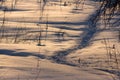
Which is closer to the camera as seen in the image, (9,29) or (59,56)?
(59,56)

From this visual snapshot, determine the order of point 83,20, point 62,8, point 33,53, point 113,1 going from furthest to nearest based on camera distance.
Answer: point 62,8, point 83,20, point 33,53, point 113,1

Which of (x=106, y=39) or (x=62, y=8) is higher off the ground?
(x=62, y=8)

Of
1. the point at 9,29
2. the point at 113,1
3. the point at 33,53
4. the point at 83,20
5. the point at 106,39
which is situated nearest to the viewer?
the point at 113,1

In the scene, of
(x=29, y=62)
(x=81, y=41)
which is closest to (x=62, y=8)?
(x=81, y=41)

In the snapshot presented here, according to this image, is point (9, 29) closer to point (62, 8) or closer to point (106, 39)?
point (106, 39)

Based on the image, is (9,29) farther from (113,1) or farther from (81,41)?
(113,1)

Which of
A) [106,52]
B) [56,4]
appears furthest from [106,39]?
[56,4]

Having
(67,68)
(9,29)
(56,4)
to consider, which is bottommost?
(67,68)
